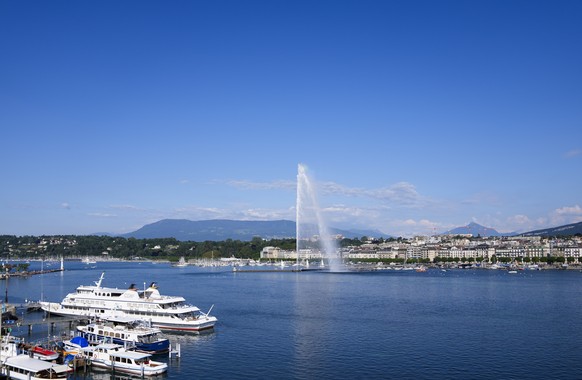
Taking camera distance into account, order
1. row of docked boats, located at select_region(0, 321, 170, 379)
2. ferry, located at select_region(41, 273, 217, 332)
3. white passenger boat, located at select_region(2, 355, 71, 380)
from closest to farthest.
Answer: white passenger boat, located at select_region(2, 355, 71, 380), row of docked boats, located at select_region(0, 321, 170, 379), ferry, located at select_region(41, 273, 217, 332)

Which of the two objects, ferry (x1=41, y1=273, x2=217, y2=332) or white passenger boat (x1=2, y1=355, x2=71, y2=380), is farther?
ferry (x1=41, y1=273, x2=217, y2=332)

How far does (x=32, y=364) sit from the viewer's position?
21141mm

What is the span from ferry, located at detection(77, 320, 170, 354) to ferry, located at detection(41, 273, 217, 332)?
2680 mm

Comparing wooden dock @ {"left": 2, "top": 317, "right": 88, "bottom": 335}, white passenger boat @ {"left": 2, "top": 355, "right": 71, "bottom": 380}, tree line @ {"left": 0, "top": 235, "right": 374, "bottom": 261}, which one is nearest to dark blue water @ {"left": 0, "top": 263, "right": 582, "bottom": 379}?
wooden dock @ {"left": 2, "top": 317, "right": 88, "bottom": 335}

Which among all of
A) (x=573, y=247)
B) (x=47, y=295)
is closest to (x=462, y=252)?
(x=573, y=247)

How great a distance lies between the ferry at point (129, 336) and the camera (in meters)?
26.4

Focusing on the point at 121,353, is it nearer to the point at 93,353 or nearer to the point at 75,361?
the point at 93,353

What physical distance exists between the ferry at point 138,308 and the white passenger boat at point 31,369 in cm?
925

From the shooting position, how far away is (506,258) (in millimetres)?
133125

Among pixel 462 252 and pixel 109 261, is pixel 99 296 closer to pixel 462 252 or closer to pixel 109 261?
pixel 462 252

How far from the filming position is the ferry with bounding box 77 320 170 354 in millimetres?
26359

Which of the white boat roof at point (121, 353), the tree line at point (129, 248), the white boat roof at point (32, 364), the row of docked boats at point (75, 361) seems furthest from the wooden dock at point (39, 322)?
the tree line at point (129, 248)

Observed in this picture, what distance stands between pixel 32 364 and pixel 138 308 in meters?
13.2

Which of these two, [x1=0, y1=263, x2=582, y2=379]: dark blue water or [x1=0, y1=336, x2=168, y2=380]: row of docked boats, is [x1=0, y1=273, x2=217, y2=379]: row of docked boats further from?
[x1=0, y1=263, x2=582, y2=379]: dark blue water
